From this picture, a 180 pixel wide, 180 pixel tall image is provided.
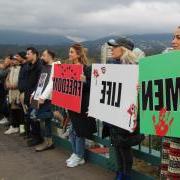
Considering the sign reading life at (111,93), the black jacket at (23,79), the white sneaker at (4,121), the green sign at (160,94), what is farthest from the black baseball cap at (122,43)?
the white sneaker at (4,121)

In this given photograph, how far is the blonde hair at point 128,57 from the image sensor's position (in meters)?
6.09

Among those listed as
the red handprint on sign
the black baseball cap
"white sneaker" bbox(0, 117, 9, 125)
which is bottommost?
"white sneaker" bbox(0, 117, 9, 125)

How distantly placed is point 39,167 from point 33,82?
204 cm

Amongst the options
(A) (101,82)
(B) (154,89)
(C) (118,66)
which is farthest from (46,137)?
(B) (154,89)

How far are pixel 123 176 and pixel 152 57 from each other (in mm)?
1833

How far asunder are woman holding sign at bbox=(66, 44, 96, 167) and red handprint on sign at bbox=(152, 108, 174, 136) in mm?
Answer: 2388

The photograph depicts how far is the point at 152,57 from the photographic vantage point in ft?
17.2

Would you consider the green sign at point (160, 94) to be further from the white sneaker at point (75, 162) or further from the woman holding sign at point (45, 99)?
the woman holding sign at point (45, 99)

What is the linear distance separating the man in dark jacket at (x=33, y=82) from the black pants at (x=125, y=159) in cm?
343

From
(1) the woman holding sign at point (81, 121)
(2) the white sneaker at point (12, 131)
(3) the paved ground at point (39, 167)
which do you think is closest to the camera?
(3) the paved ground at point (39, 167)

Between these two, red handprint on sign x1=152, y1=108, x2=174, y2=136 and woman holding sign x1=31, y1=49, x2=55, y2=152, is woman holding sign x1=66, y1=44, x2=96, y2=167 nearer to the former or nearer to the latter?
woman holding sign x1=31, y1=49, x2=55, y2=152

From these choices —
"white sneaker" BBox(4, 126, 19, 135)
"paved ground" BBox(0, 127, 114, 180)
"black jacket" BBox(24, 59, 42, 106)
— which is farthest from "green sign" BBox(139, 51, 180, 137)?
"white sneaker" BBox(4, 126, 19, 135)

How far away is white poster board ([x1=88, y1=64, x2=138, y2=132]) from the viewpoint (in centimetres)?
589

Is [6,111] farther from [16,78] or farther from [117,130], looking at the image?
[117,130]
